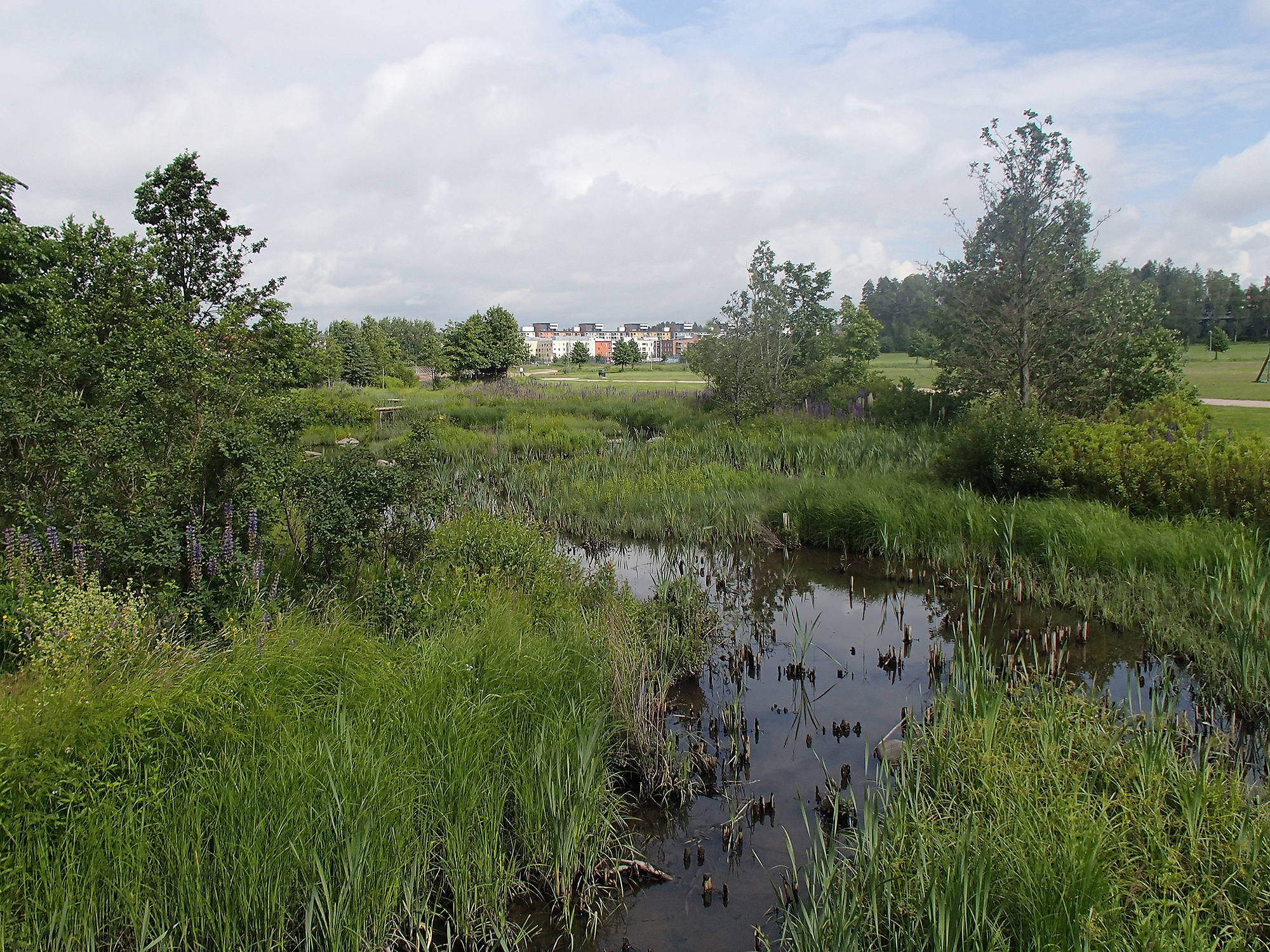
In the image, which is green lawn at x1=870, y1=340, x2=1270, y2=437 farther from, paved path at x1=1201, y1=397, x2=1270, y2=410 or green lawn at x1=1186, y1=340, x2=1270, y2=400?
paved path at x1=1201, y1=397, x2=1270, y2=410

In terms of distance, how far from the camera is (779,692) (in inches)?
243

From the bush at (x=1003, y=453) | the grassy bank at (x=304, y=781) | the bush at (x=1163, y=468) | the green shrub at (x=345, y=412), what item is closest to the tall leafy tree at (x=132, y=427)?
the grassy bank at (x=304, y=781)

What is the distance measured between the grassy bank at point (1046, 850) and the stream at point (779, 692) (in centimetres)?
44

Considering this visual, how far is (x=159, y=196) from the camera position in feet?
39.8

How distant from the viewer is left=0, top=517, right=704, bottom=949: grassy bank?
308 centimetres

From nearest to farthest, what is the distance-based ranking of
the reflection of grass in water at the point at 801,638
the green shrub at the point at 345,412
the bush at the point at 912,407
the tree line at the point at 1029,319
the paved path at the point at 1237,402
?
the reflection of grass in water at the point at 801,638, the tree line at the point at 1029,319, the bush at the point at 912,407, the paved path at the point at 1237,402, the green shrub at the point at 345,412

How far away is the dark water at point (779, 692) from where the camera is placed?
3.85m

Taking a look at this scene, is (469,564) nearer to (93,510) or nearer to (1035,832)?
(93,510)

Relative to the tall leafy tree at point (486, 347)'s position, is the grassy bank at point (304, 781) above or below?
below

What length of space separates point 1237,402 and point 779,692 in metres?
21.9

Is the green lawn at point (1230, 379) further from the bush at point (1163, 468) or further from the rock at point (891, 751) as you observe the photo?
the rock at point (891, 751)

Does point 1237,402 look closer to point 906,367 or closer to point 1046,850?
point 1046,850

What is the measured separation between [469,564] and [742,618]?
300 cm

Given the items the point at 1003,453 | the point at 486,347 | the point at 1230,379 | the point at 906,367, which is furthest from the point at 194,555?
the point at 906,367
